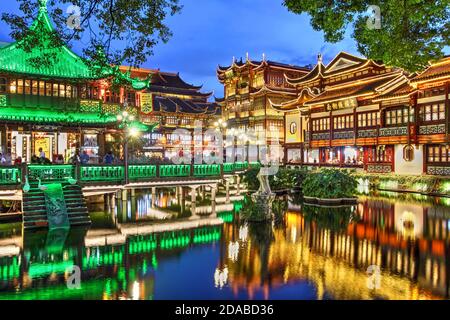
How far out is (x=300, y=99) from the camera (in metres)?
49.3

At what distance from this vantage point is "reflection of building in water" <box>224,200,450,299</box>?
970 cm

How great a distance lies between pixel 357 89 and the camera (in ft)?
137

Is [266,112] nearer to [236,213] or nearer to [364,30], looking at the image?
[236,213]

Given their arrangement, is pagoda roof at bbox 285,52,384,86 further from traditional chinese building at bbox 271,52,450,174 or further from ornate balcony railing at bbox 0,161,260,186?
ornate balcony railing at bbox 0,161,260,186

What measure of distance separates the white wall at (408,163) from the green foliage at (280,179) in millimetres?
8618

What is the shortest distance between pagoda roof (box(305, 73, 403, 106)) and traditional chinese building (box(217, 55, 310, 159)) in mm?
12711

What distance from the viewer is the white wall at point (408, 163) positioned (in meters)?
33.2

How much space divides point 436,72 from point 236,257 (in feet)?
83.5

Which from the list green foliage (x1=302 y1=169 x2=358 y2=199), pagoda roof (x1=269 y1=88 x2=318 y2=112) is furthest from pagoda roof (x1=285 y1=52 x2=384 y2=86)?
green foliage (x1=302 y1=169 x2=358 y2=199)

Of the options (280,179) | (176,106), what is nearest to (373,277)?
(280,179)

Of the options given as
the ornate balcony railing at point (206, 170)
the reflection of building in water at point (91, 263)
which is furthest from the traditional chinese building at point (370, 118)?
the reflection of building in water at point (91, 263)
